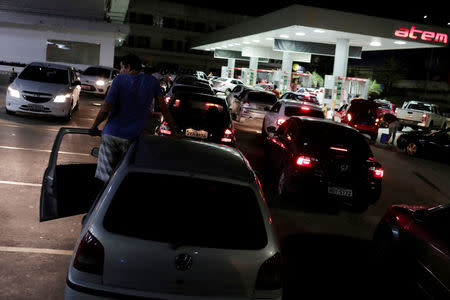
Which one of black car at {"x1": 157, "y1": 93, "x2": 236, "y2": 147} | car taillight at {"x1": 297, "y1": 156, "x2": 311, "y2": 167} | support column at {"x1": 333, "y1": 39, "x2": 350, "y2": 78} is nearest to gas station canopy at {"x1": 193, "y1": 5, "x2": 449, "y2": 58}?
support column at {"x1": 333, "y1": 39, "x2": 350, "y2": 78}

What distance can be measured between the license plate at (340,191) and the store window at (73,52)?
97.9 ft

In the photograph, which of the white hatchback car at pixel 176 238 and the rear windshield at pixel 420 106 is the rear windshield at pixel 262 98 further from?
the white hatchback car at pixel 176 238

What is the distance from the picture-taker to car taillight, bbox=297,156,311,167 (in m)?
8.85

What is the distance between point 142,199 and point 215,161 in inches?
29.3

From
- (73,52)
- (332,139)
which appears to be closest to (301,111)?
(332,139)

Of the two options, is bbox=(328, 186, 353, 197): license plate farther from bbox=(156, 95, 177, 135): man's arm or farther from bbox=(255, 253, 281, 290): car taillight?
bbox=(255, 253, 281, 290): car taillight

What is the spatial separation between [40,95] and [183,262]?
13.9 meters

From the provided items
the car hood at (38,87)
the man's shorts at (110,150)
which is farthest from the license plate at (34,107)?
the man's shorts at (110,150)

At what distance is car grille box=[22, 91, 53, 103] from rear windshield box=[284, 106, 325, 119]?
730 centimetres

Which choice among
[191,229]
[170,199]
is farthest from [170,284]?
[170,199]

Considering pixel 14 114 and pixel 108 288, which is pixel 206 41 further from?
pixel 108 288

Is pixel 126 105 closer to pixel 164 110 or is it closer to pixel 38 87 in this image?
pixel 164 110

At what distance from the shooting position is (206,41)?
178ft

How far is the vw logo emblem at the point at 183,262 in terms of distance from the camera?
3.39 meters
